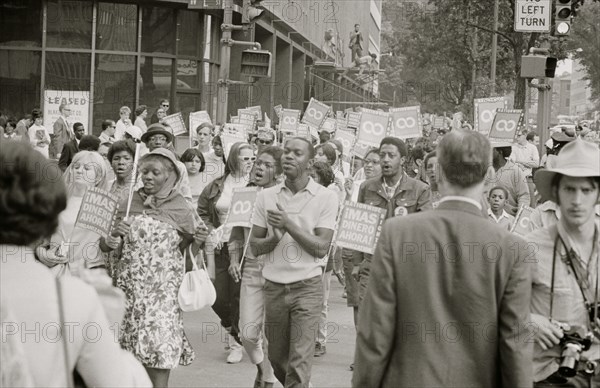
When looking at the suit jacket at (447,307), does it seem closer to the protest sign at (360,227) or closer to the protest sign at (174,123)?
the protest sign at (360,227)

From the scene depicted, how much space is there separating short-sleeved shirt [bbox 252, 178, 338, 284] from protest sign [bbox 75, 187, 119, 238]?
98 cm

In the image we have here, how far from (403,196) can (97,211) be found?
7.84 feet

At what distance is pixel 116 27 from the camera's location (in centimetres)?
3200

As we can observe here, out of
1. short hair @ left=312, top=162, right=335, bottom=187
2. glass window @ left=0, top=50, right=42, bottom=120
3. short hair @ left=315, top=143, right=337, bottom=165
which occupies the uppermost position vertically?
glass window @ left=0, top=50, right=42, bottom=120

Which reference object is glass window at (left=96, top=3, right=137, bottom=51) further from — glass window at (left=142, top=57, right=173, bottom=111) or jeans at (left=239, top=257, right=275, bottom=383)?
jeans at (left=239, top=257, right=275, bottom=383)

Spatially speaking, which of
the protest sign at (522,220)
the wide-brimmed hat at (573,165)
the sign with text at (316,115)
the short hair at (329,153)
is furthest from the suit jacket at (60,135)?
the wide-brimmed hat at (573,165)

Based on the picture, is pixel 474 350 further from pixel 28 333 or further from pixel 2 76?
pixel 2 76

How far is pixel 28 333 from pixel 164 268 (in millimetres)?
4302

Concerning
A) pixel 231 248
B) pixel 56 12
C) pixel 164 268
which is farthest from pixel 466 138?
pixel 56 12

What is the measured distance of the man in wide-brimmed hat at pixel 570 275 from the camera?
→ 4.83 meters

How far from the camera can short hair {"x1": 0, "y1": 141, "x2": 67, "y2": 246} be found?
2.99 meters

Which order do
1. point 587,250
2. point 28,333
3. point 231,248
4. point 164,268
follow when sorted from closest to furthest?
point 28,333, point 587,250, point 164,268, point 231,248

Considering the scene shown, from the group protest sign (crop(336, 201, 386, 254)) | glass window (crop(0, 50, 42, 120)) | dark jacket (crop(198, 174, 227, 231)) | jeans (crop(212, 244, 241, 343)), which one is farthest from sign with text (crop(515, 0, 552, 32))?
glass window (crop(0, 50, 42, 120))

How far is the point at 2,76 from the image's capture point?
105 feet
